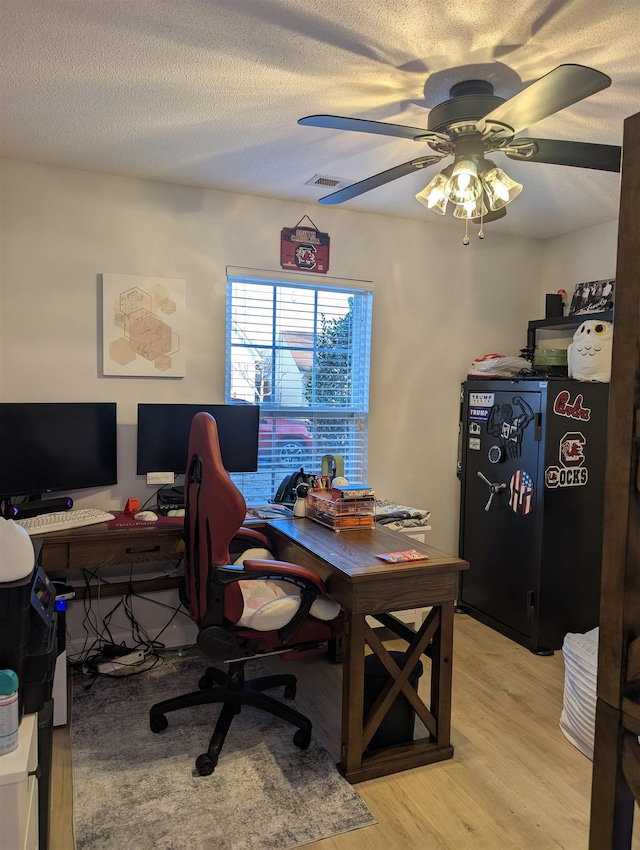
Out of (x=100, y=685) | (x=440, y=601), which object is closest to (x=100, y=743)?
(x=100, y=685)

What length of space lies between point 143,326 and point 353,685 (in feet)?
6.95

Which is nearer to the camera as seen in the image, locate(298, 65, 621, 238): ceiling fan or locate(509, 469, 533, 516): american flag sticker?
locate(298, 65, 621, 238): ceiling fan

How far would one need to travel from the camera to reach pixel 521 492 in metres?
3.52

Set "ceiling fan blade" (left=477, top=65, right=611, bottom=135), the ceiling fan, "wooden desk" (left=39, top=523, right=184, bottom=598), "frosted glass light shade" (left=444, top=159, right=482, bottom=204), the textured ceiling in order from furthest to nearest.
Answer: "wooden desk" (left=39, top=523, right=184, bottom=598) → "frosted glass light shade" (left=444, top=159, right=482, bottom=204) → the ceiling fan → the textured ceiling → "ceiling fan blade" (left=477, top=65, right=611, bottom=135)

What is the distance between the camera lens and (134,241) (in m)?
3.24

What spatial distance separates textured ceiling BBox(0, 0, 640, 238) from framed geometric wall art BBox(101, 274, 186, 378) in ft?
1.92

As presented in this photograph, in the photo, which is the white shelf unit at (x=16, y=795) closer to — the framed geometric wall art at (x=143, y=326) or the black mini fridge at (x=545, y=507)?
the framed geometric wall art at (x=143, y=326)

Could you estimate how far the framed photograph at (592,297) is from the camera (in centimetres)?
368

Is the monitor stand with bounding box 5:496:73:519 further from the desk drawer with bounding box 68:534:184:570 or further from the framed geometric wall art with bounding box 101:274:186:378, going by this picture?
the framed geometric wall art with bounding box 101:274:186:378

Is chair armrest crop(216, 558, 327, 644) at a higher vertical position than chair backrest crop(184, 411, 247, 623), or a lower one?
lower

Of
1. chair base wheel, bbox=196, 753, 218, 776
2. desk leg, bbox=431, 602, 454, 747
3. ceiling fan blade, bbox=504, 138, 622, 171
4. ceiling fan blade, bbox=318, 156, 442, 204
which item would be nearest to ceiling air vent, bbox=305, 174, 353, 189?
ceiling fan blade, bbox=318, 156, 442, 204

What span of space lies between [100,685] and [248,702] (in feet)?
2.82

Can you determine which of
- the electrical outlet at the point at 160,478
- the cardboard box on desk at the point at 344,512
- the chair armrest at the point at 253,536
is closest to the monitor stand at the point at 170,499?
the electrical outlet at the point at 160,478

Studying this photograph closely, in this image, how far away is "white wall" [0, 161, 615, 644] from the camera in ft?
10.0
